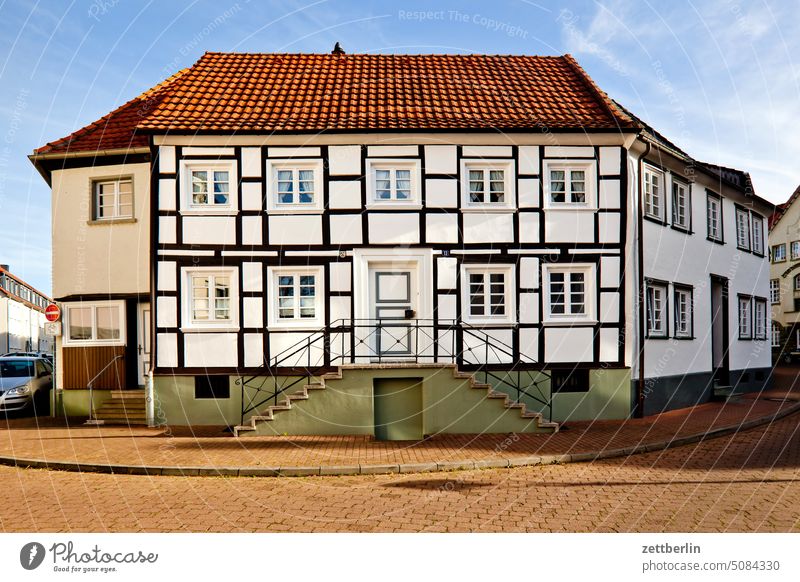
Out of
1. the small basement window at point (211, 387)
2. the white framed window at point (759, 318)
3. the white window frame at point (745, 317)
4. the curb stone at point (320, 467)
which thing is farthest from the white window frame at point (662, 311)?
the small basement window at point (211, 387)

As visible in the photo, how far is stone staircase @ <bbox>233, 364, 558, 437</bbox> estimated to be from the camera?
1205cm

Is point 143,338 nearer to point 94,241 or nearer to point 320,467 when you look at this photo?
point 94,241

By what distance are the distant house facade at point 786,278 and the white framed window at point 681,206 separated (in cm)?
2425

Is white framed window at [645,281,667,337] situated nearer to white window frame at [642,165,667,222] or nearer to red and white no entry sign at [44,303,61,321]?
white window frame at [642,165,667,222]

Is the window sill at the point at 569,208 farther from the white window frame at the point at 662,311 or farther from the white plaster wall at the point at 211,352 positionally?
the white plaster wall at the point at 211,352

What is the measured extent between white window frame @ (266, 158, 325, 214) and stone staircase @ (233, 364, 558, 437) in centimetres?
413

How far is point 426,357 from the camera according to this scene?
528 inches

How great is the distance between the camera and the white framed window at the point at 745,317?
20.1 meters

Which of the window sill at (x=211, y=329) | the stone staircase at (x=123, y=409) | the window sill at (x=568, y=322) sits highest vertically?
the window sill at (x=568, y=322)

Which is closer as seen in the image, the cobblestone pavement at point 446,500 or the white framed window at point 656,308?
the cobblestone pavement at point 446,500

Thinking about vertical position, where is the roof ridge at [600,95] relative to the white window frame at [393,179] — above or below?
above

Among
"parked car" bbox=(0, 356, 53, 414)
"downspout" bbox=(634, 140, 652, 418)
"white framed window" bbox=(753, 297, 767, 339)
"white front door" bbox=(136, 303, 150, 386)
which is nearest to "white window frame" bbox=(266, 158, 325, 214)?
"white front door" bbox=(136, 303, 150, 386)

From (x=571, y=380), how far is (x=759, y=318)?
39.6 ft

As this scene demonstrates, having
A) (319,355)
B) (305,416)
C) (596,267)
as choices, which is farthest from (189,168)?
(596,267)
